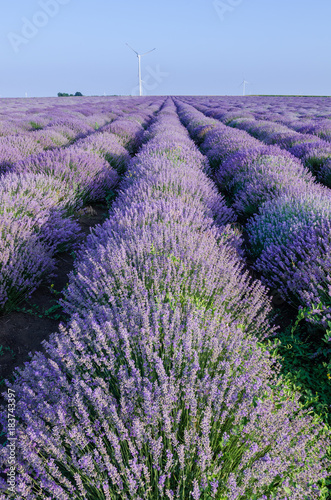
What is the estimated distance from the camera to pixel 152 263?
223 centimetres

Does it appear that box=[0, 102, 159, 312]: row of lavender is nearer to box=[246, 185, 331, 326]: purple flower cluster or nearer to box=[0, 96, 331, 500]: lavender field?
box=[0, 96, 331, 500]: lavender field

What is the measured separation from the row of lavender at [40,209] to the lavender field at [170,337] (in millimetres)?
25

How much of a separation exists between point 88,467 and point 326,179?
580 cm

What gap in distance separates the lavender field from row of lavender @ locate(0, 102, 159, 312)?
0.08 feet

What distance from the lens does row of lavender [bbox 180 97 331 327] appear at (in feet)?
7.59

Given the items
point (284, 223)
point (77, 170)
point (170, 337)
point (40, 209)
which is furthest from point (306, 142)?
point (170, 337)

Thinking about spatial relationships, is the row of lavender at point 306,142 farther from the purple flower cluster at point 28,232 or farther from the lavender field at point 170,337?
the purple flower cluster at point 28,232

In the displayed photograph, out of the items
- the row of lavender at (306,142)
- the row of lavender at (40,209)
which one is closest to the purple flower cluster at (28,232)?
the row of lavender at (40,209)

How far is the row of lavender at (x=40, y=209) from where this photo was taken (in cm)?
268

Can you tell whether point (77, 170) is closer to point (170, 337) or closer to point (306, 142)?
point (170, 337)

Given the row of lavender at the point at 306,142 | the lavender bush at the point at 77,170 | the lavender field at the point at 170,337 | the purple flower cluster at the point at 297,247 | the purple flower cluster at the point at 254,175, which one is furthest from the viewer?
the row of lavender at the point at 306,142

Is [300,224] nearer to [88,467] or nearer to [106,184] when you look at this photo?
[88,467]

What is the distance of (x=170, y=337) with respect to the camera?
152 cm

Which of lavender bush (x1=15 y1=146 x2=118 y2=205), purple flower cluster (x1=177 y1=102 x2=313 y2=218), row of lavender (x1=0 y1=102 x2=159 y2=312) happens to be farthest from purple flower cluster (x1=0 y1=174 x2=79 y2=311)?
purple flower cluster (x1=177 y1=102 x2=313 y2=218)
